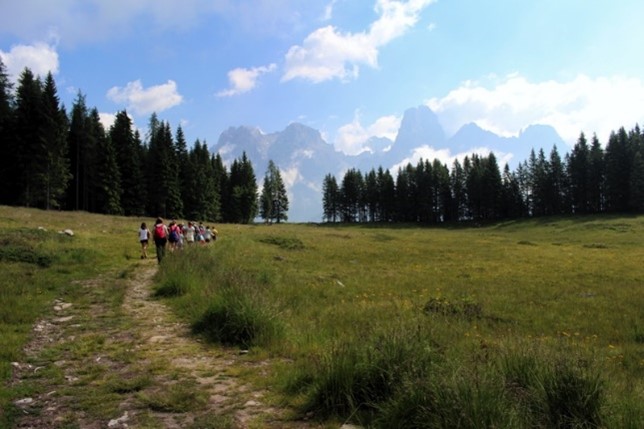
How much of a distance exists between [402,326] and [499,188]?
12307cm

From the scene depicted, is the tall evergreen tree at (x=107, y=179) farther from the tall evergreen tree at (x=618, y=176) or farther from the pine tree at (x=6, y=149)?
the tall evergreen tree at (x=618, y=176)

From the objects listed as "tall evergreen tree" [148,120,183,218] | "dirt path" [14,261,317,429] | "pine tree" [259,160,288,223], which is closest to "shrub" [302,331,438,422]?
"dirt path" [14,261,317,429]

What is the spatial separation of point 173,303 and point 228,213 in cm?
10616

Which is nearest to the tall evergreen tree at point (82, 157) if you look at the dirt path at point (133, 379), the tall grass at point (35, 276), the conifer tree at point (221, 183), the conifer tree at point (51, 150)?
the conifer tree at point (51, 150)

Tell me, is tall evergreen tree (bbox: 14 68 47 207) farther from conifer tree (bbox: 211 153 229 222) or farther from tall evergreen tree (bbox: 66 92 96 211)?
conifer tree (bbox: 211 153 229 222)

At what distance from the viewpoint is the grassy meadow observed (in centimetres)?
500

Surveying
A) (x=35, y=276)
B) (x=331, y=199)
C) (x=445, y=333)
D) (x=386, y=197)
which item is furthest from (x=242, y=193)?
(x=445, y=333)

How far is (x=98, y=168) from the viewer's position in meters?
71.7

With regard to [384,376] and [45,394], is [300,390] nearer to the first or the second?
[384,376]

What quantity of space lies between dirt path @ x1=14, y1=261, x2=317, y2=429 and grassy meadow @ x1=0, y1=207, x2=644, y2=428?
1.24ft

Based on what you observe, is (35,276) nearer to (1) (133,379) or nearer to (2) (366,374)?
(1) (133,379)

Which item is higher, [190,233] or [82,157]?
[82,157]

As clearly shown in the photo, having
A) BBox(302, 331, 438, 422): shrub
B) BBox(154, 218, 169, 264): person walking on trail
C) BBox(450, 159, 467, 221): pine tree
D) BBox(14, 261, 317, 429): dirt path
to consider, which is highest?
BBox(450, 159, 467, 221): pine tree

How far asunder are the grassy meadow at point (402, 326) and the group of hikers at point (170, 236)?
1.37 meters
